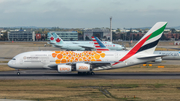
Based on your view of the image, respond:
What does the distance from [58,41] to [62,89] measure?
71715 mm

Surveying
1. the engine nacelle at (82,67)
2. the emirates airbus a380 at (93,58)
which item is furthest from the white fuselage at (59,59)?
the engine nacelle at (82,67)

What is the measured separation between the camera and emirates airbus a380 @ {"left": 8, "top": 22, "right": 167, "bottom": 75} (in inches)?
1503

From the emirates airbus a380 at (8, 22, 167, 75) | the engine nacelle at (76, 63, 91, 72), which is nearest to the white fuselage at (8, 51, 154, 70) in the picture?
the emirates airbus a380 at (8, 22, 167, 75)

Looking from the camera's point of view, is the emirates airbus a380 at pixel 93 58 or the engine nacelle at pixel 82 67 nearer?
the engine nacelle at pixel 82 67

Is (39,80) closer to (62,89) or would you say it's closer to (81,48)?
(62,89)

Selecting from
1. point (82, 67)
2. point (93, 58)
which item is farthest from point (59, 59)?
point (93, 58)

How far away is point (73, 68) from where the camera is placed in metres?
37.9

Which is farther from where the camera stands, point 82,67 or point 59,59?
point 59,59

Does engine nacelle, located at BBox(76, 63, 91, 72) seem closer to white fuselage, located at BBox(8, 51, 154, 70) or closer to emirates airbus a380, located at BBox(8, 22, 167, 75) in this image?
emirates airbus a380, located at BBox(8, 22, 167, 75)

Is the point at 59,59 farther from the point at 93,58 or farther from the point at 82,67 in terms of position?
the point at 93,58

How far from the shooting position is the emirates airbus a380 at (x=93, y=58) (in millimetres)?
38188

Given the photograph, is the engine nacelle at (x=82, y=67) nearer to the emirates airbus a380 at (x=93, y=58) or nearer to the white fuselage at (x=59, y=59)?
the emirates airbus a380 at (x=93, y=58)

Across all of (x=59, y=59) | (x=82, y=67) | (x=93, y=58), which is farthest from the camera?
(x=93, y=58)

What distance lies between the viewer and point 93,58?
128 feet
